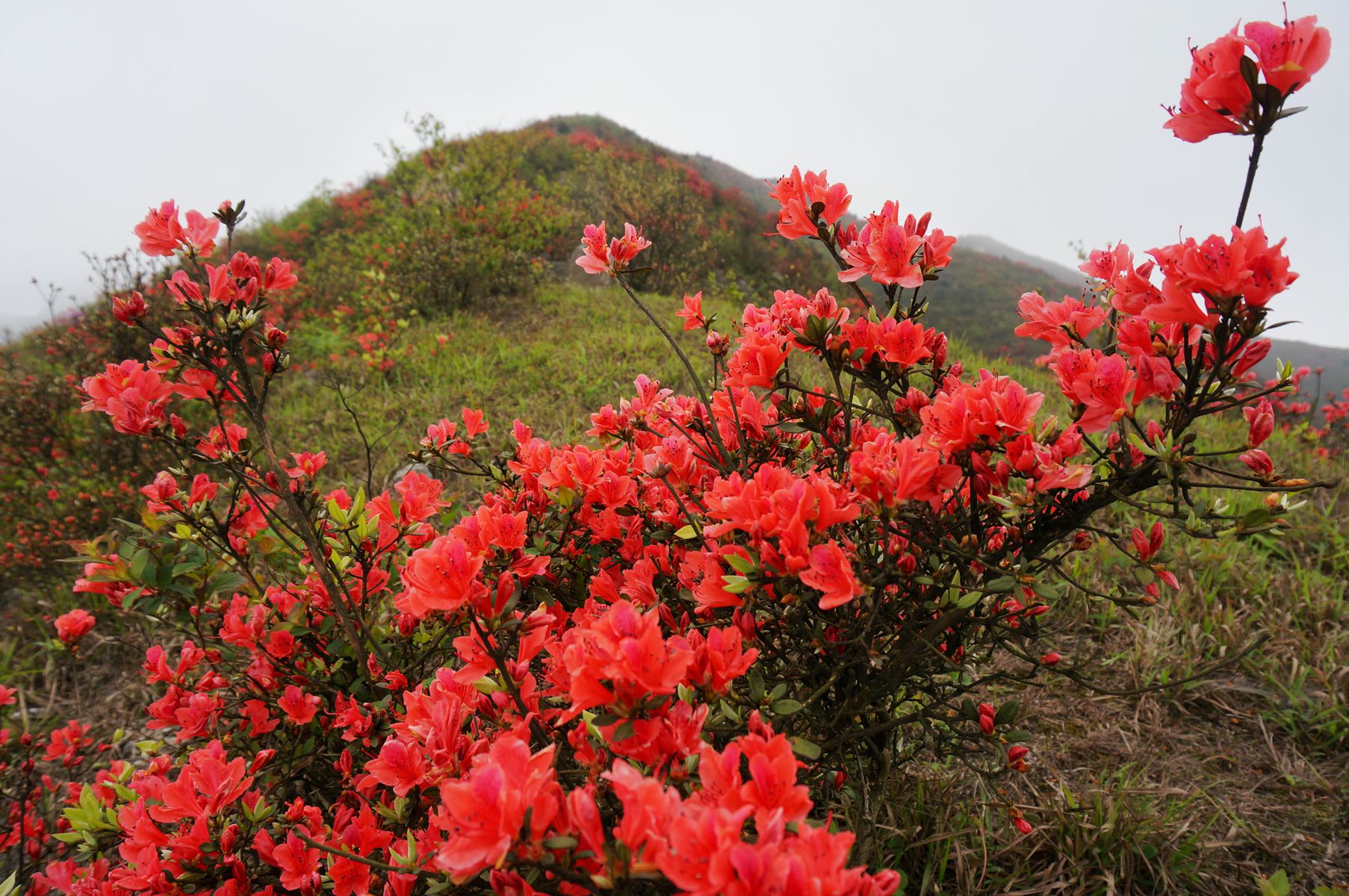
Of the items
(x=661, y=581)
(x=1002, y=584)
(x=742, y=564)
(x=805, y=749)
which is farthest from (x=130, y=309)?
(x=1002, y=584)

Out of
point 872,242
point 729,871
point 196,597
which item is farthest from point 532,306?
point 729,871

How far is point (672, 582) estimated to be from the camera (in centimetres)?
132

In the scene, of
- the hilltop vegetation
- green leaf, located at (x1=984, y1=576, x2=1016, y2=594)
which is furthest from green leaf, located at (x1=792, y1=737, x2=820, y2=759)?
green leaf, located at (x1=984, y1=576, x2=1016, y2=594)

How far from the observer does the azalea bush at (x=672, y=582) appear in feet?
2.39

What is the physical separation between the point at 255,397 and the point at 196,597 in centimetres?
63

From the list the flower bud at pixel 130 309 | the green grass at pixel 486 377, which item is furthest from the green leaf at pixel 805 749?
the green grass at pixel 486 377

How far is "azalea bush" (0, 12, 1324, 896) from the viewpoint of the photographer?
0.73 meters

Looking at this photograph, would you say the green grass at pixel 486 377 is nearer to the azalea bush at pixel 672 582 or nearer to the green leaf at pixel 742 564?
the azalea bush at pixel 672 582

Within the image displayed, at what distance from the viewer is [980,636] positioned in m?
1.31

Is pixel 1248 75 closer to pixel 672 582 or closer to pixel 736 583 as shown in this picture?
pixel 736 583

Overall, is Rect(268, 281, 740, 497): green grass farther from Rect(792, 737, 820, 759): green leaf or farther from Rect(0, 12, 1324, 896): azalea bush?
Rect(792, 737, 820, 759): green leaf

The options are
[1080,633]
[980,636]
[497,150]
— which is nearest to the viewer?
[980,636]

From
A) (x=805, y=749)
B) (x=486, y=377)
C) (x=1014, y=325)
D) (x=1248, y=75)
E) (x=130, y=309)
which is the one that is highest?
(x=1014, y=325)

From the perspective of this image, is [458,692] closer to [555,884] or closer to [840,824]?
[555,884]
